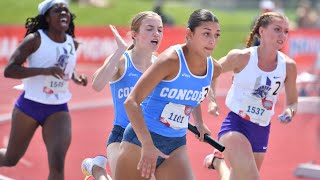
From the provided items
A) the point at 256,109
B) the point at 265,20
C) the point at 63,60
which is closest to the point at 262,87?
the point at 256,109

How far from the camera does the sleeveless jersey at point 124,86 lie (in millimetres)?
7242

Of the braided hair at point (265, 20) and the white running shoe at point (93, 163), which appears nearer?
the white running shoe at point (93, 163)

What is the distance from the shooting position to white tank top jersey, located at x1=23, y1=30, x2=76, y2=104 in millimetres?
8016

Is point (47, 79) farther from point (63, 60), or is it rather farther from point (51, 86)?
point (63, 60)

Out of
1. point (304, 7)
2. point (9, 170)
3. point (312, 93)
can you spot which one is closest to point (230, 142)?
point (9, 170)

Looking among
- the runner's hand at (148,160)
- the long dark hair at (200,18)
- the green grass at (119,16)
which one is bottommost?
the green grass at (119,16)

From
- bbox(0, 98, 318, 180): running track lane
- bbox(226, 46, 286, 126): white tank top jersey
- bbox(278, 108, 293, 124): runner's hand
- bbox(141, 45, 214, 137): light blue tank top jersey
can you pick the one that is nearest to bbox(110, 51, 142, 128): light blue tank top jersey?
bbox(141, 45, 214, 137): light blue tank top jersey

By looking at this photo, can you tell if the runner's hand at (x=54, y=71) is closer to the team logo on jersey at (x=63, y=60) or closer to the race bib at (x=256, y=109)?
the team logo on jersey at (x=63, y=60)

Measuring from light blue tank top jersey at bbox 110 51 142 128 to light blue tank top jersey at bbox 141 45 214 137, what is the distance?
705 millimetres

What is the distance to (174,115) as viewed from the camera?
645 centimetres

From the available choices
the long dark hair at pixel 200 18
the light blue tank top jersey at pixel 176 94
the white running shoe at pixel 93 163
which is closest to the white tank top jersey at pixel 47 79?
the white running shoe at pixel 93 163

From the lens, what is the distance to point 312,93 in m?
16.8

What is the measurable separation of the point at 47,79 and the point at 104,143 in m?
3.47

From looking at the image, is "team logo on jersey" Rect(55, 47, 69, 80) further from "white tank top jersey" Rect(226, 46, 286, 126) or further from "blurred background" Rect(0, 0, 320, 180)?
"white tank top jersey" Rect(226, 46, 286, 126)
